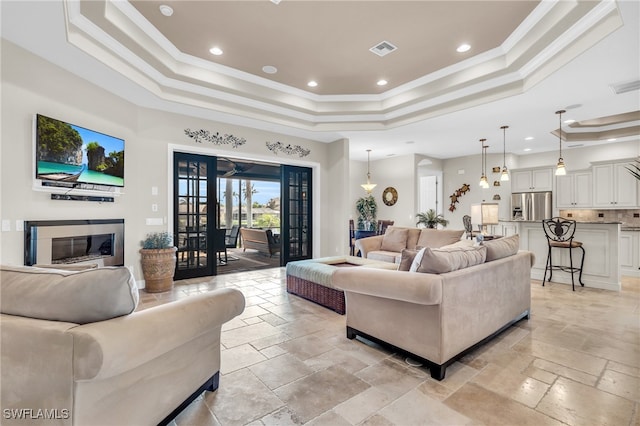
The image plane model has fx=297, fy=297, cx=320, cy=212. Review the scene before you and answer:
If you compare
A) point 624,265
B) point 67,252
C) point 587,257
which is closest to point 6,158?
point 67,252

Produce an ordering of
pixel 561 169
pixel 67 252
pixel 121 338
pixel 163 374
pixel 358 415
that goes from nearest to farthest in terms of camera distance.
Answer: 1. pixel 121 338
2. pixel 163 374
3. pixel 358 415
4. pixel 67 252
5. pixel 561 169

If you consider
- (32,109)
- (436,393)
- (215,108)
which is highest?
(215,108)

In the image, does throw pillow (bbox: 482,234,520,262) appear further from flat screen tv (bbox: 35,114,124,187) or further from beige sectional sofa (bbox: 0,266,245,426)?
flat screen tv (bbox: 35,114,124,187)

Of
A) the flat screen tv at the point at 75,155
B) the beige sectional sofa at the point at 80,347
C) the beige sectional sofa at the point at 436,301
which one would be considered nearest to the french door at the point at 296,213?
the flat screen tv at the point at 75,155

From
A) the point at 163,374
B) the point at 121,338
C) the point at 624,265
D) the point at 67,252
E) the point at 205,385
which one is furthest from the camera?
the point at 624,265

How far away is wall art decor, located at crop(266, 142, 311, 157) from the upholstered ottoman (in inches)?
109

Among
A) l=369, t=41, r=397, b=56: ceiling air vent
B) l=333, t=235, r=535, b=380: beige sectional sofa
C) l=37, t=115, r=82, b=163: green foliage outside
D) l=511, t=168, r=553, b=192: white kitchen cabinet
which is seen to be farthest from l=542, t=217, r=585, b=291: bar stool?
l=37, t=115, r=82, b=163: green foliage outside

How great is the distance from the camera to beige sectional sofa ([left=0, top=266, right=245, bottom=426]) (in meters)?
1.14

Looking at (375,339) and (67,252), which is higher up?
(67,252)

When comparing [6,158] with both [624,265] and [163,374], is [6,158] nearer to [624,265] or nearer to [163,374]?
[163,374]

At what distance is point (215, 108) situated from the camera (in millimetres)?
4777

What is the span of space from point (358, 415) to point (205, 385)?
Result: 99 centimetres

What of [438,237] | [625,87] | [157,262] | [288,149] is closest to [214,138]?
[288,149]

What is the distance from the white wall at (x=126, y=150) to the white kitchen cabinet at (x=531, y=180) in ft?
15.7
